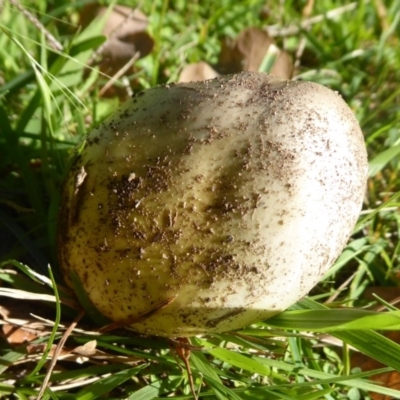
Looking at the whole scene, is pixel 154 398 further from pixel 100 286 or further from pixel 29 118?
pixel 29 118

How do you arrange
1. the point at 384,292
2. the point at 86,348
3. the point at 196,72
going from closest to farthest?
the point at 86,348 → the point at 384,292 → the point at 196,72

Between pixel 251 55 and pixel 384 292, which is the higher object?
pixel 251 55

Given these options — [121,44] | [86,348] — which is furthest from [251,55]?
[86,348]

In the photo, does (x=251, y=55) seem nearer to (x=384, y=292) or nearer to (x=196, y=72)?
(x=196, y=72)

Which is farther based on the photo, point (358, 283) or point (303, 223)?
point (358, 283)

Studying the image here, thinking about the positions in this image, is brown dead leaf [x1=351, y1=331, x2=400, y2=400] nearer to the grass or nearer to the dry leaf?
the grass

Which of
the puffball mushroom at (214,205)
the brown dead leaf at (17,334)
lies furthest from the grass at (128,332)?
the puffball mushroom at (214,205)

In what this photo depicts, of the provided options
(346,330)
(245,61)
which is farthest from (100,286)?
(245,61)
